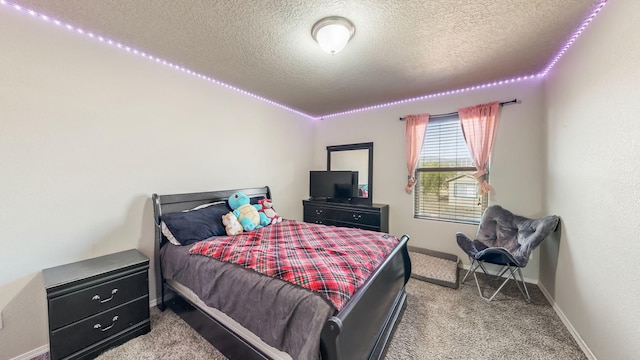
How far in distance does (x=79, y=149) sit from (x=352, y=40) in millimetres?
2559

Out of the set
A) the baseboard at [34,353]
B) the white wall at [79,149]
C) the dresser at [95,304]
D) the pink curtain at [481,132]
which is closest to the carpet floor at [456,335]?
the dresser at [95,304]

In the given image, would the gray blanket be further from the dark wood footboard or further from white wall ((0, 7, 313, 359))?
white wall ((0, 7, 313, 359))

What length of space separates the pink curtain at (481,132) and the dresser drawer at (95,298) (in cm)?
398

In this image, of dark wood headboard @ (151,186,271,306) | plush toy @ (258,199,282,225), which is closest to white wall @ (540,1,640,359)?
plush toy @ (258,199,282,225)

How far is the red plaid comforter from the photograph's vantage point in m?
1.40

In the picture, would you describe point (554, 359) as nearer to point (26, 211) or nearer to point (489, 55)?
point (489, 55)

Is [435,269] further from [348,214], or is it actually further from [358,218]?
[348,214]

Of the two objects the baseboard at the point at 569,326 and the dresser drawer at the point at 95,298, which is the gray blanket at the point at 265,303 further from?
the baseboard at the point at 569,326

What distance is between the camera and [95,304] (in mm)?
1733

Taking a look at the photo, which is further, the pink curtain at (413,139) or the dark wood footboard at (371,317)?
the pink curtain at (413,139)

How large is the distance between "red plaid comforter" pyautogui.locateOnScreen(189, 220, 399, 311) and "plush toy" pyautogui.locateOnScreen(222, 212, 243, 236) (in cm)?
12

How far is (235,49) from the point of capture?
7.32ft

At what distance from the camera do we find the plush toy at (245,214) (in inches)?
105

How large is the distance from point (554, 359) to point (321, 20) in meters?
3.08
